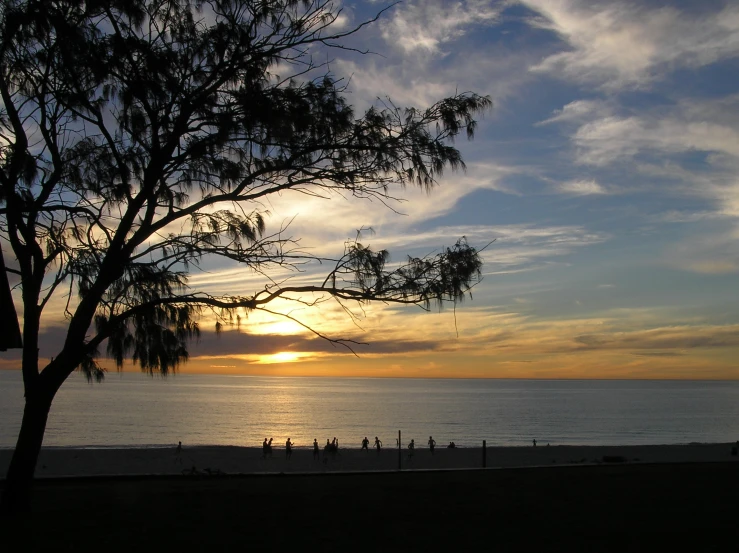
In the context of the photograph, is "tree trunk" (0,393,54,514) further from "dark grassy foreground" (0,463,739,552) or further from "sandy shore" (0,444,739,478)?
"sandy shore" (0,444,739,478)

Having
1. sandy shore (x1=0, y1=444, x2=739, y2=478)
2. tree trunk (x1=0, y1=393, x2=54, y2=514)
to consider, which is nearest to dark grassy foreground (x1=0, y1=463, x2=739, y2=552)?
tree trunk (x1=0, y1=393, x2=54, y2=514)

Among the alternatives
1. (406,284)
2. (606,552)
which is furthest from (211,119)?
(606,552)

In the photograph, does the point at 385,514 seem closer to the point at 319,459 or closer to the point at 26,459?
the point at 26,459

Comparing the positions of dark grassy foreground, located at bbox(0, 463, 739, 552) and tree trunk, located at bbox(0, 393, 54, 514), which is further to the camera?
tree trunk, located at bbox(0, 393, 54, 514)

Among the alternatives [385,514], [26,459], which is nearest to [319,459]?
[385,514]

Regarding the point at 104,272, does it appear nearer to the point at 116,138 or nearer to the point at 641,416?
the point at 116,138

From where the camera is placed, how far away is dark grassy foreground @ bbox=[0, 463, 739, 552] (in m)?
6.10

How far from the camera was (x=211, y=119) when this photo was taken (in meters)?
7.74

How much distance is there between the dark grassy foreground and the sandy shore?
674 inches

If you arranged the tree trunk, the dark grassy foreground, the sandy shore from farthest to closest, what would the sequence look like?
the sandy shore → the tree trunk → the dark grassy foreground

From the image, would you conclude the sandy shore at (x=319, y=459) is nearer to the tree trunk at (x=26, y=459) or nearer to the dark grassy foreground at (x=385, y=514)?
the dark grassy foreground at (x=385, y=514)

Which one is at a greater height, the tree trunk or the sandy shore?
the tree trunk

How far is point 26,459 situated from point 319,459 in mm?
26467

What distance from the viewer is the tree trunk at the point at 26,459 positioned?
6.99m
